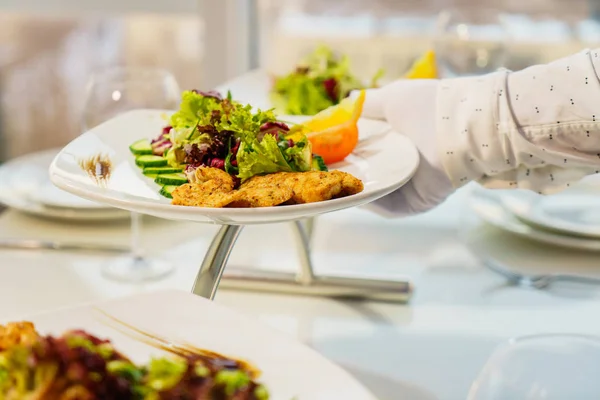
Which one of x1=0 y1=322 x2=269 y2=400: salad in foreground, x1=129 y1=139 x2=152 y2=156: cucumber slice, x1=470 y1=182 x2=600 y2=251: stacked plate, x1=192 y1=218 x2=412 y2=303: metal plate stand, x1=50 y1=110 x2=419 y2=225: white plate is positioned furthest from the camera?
x1=470 y1=182 x2=600 y2=251: stacked plate

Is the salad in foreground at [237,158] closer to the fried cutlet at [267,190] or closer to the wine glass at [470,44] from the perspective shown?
the fried cutlet at [267,190]

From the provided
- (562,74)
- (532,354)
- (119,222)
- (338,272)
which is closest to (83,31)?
(119,222)

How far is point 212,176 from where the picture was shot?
2.57 feet

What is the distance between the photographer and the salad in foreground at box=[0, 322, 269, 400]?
48cm

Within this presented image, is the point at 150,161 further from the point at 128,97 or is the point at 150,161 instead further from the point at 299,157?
the point at 128,97

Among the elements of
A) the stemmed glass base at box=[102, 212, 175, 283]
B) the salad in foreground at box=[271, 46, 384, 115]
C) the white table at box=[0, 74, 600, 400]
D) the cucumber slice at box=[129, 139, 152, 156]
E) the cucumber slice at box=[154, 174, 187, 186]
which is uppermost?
the cucumber slice at box=[129, 139, 152, 156]

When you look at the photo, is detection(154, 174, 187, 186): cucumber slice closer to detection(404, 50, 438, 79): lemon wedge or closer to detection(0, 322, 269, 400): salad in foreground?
detection(0, 322, 269, 400): salad in foreground

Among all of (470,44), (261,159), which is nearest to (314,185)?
(261,159)

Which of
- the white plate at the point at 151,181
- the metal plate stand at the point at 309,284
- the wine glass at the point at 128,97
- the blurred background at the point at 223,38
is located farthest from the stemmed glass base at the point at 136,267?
the blurred background at the point at 223,38

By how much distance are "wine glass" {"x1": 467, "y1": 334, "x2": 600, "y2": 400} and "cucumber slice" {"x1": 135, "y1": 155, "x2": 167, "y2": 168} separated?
0.39 m

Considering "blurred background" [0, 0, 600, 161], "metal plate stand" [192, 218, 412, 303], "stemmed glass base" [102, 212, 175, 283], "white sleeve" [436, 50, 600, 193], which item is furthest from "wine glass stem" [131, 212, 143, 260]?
"blurred background" [0, 0, 600, 161]

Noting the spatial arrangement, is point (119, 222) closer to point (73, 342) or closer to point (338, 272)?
point (338, 272)

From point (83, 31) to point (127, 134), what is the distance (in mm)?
2728

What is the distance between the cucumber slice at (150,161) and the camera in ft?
2.72
